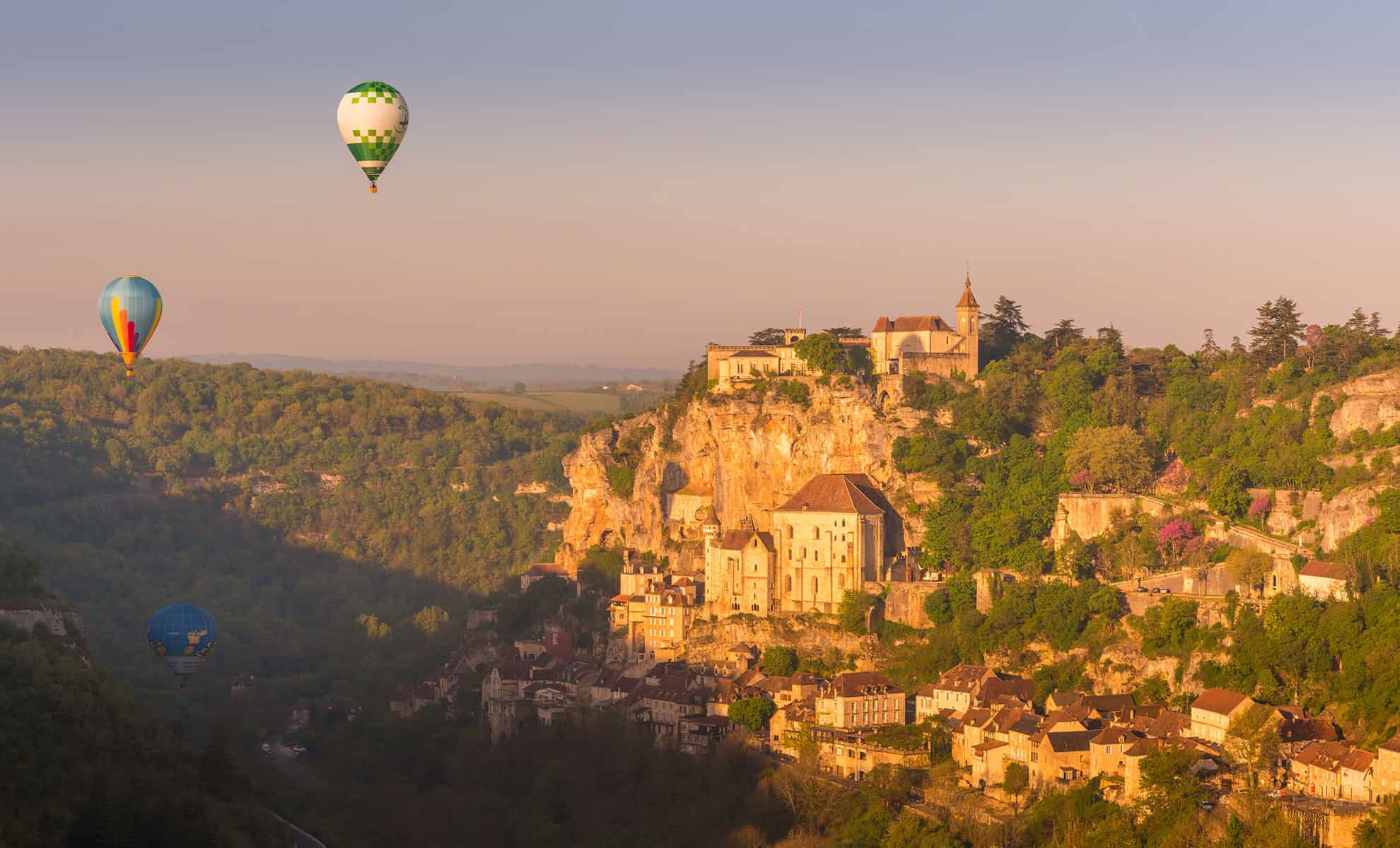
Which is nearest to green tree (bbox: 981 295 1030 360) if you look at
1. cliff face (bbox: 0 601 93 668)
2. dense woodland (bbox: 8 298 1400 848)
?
dense woodland (bbox: 8 298 1400 848)

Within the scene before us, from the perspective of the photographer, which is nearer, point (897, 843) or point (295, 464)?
point (897, 843)

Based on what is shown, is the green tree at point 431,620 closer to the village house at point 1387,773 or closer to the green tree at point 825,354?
the green tree at point 825,354

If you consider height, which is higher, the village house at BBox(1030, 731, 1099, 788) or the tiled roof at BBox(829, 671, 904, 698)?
the tiled roof at BBox(829, 671, 904, 698)

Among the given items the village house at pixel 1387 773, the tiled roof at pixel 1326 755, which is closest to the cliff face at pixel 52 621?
the tiled roof at pixel 1326 755

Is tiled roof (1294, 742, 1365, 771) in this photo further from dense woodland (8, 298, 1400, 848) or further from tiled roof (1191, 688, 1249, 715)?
tiled roof (1191, 688, 1249, 715)

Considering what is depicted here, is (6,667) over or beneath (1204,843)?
over

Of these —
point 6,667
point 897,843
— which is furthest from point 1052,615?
point 6,667

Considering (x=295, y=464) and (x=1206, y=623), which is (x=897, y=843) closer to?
(x=1206, y=623)
